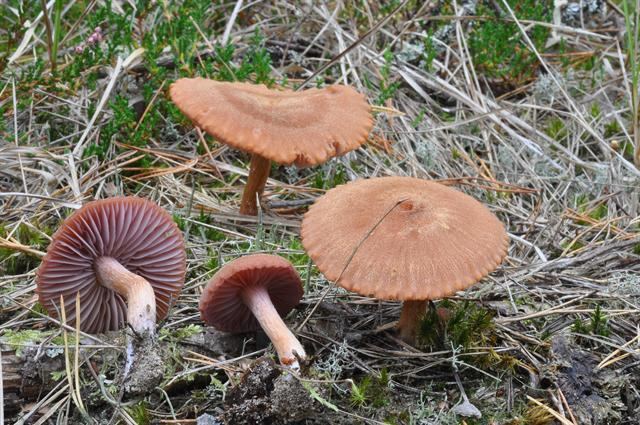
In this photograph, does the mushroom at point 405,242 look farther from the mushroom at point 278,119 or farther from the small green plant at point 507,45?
the small green plant at point 507,45

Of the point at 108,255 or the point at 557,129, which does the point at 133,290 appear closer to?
the point at 108,255

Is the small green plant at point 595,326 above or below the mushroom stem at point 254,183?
below

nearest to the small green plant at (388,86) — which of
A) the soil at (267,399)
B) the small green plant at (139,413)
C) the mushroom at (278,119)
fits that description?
the mushroom at (278,119)

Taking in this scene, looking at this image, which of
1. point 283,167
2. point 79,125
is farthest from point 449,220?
point 79,125

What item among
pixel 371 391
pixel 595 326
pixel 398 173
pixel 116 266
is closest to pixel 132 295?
pixel 116 266

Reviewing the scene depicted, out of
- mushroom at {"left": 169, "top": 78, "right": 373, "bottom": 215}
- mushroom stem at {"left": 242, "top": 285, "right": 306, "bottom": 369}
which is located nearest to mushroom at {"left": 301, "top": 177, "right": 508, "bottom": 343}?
mushroom stem at {"left": 242, "top": 285, "right": 306, "bottom": 369}
